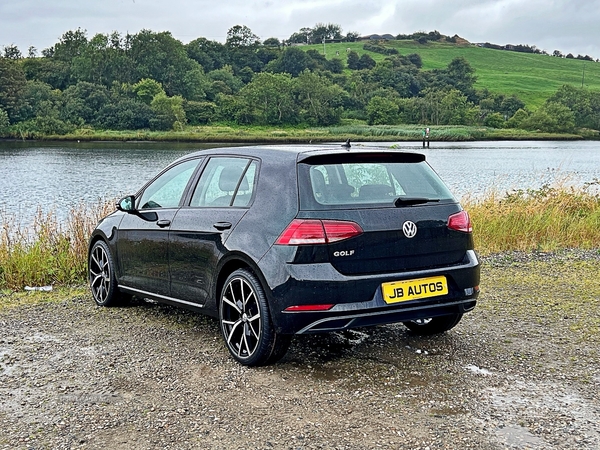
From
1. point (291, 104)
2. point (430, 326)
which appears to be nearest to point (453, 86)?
point (291, 104)

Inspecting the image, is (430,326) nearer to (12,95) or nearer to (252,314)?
(252,314)

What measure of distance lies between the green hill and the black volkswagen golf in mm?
139674

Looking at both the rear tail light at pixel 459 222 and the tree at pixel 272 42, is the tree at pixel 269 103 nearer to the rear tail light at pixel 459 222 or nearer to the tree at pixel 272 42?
the tree at pixel 272 42

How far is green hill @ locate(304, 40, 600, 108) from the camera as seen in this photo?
15038 cm

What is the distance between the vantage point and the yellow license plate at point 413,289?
487cm

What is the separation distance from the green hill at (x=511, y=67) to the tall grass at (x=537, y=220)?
425 ft

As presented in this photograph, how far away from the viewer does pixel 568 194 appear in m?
14.6

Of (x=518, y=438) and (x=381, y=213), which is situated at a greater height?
(x=381, y=213)

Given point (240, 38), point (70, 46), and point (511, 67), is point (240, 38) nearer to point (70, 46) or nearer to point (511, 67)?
point (70, 46)

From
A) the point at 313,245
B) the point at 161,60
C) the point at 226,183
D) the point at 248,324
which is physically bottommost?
the point at 248,324

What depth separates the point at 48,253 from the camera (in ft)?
31.7

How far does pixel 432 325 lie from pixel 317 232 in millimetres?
1895

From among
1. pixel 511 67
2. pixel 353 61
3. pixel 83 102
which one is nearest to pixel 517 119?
pixel 353 61

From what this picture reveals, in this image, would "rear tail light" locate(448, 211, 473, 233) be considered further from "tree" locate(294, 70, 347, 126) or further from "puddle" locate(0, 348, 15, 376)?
"tree" locate(294, 70, 347, 126)
